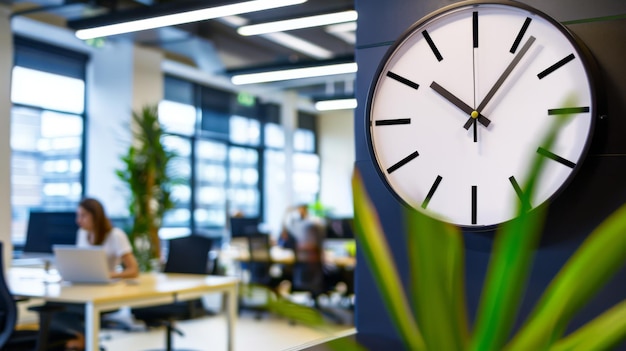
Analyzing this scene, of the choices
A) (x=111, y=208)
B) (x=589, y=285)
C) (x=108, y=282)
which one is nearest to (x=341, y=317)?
(x=111, y=208)

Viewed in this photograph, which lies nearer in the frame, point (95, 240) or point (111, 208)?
point (95, 240)

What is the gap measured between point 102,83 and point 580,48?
26.4ft

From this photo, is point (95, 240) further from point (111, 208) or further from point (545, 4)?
point (545, 4)

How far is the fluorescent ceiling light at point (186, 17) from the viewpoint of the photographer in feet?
17.5

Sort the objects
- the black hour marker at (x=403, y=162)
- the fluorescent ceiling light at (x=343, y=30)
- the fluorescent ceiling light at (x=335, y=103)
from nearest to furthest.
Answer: the black hour marker at (x=403, y=162) < the fluorescent ceiling light at (x=343, y=30) < the fluorescent ceiling light at (x=335, y=103)

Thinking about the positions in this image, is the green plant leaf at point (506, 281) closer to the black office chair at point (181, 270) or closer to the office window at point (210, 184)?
the black office chair at point (181, 270)

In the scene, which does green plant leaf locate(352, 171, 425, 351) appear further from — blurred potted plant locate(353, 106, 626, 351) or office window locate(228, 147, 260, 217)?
office window locate(228, 147, 260, 217)

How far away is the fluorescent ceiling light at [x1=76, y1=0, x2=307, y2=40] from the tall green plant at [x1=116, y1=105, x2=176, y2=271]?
5.06ft

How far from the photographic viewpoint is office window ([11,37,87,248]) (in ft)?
26.6

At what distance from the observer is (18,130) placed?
26.7 ft

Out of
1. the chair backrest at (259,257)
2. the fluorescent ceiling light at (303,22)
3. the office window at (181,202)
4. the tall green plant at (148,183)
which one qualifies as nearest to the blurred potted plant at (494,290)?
the fluorescent ceiling light at (303,22)

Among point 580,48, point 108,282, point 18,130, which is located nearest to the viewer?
point 580,48

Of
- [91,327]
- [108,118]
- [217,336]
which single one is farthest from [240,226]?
[91,327]

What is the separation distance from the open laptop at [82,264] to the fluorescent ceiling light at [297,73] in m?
3.81
